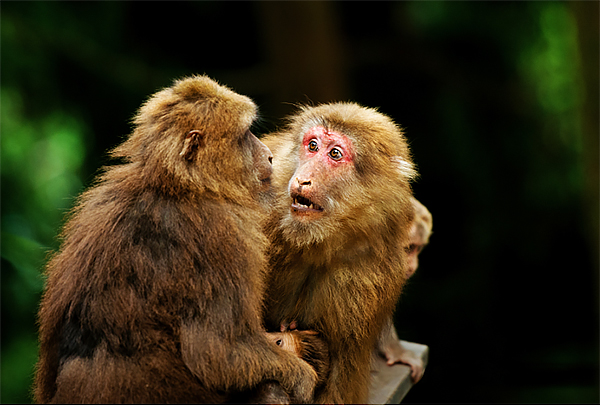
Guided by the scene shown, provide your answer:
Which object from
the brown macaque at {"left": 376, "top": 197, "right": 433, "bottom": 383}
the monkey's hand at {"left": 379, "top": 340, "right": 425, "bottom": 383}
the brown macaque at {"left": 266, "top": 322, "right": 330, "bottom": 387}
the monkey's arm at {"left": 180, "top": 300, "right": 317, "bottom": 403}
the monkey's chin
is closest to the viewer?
the monkey's arm at {"left": 180, "top": 300, "right": 317, "bottom": 403}

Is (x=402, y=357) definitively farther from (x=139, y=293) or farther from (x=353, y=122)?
(x=139, y=293)

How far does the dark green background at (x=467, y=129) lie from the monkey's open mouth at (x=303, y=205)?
466cm

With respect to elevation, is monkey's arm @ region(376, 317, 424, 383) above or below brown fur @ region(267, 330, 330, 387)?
below

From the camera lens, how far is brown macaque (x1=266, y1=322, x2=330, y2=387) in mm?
3512

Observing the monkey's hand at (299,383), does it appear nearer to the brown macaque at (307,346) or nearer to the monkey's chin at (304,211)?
the brown macaque at (307,346)

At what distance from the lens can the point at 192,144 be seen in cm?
317

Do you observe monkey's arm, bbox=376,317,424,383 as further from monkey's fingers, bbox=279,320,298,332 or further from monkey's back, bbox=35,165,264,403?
monkey's back, bbox=35,165,264,403

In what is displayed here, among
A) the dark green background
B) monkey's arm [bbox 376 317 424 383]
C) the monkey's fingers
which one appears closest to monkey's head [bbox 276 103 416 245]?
the monkey's fingers

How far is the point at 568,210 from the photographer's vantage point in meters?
9.10

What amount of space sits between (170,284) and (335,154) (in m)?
1.35

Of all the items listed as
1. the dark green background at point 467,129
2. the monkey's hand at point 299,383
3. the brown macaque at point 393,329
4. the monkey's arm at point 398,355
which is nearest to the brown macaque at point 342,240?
the monkey's hand at point 299,383

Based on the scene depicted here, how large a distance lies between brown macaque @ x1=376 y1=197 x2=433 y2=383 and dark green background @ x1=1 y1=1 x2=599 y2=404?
12.1 feet

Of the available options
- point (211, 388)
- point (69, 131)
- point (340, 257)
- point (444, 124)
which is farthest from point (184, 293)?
point (444, 124)

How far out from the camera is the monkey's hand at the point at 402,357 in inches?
196
